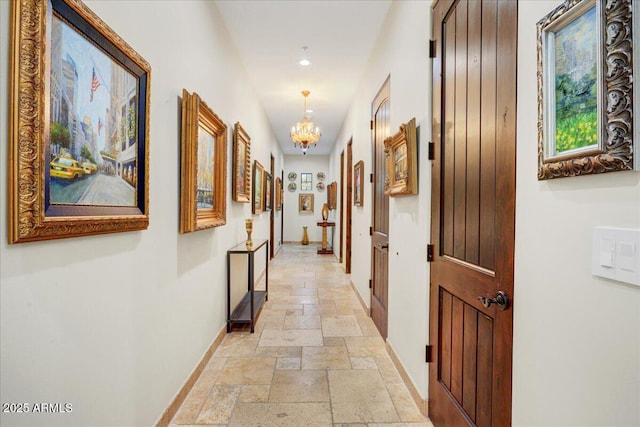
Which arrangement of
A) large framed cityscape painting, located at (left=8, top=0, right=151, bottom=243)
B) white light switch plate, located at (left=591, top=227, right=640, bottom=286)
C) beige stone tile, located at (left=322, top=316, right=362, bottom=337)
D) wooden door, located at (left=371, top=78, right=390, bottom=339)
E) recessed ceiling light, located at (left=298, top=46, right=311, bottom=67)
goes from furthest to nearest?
recessed ceiling light, located at (left=298, top=46, right=311, bottom=67), beige stone tile, located at (left=322, top=316, right=362, bottom=337), wooden door, located at (left=371, top=78, right=390, bottom=339), large framed cityscape painting, located at (left=8, top=0, right=151, bottom=243), white light switch plate, located at (left=591, top=227, right=640, bottom=286)

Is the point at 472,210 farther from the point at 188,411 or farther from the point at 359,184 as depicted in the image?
the point at 359,184

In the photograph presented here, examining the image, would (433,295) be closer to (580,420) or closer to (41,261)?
(580,420)

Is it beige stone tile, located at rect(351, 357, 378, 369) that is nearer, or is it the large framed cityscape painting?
the large framed cityscape painting

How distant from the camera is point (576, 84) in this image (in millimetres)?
880

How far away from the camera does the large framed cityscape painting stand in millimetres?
918

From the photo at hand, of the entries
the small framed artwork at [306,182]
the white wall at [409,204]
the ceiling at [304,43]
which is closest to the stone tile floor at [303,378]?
the white wall at [409,204]

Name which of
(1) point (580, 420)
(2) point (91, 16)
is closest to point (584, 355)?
(1) point (580, 420)

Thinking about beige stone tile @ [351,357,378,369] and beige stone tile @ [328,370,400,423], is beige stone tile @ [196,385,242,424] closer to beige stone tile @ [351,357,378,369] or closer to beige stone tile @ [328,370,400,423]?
beige stone tile @ [328,370,400,423]

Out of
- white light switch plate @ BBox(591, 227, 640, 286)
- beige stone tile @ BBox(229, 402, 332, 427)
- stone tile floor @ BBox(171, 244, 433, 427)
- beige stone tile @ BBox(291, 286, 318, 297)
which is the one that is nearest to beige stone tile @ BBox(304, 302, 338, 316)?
stone tile floor @ BBox(171, 244, 433, 427)

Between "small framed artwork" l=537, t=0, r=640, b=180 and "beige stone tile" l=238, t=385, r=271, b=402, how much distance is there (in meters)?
2.09

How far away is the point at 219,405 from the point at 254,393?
0.24 m

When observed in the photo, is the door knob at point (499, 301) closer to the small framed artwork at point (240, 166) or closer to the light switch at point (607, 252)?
the light switch at point (607, 252)

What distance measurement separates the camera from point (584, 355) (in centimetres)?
89

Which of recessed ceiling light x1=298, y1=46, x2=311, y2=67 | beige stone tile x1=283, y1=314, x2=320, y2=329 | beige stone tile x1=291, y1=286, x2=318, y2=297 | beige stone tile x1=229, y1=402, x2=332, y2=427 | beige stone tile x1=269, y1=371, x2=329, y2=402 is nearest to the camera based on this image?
beige stone tile x1=229, y1=402, x2=332, y2=427
